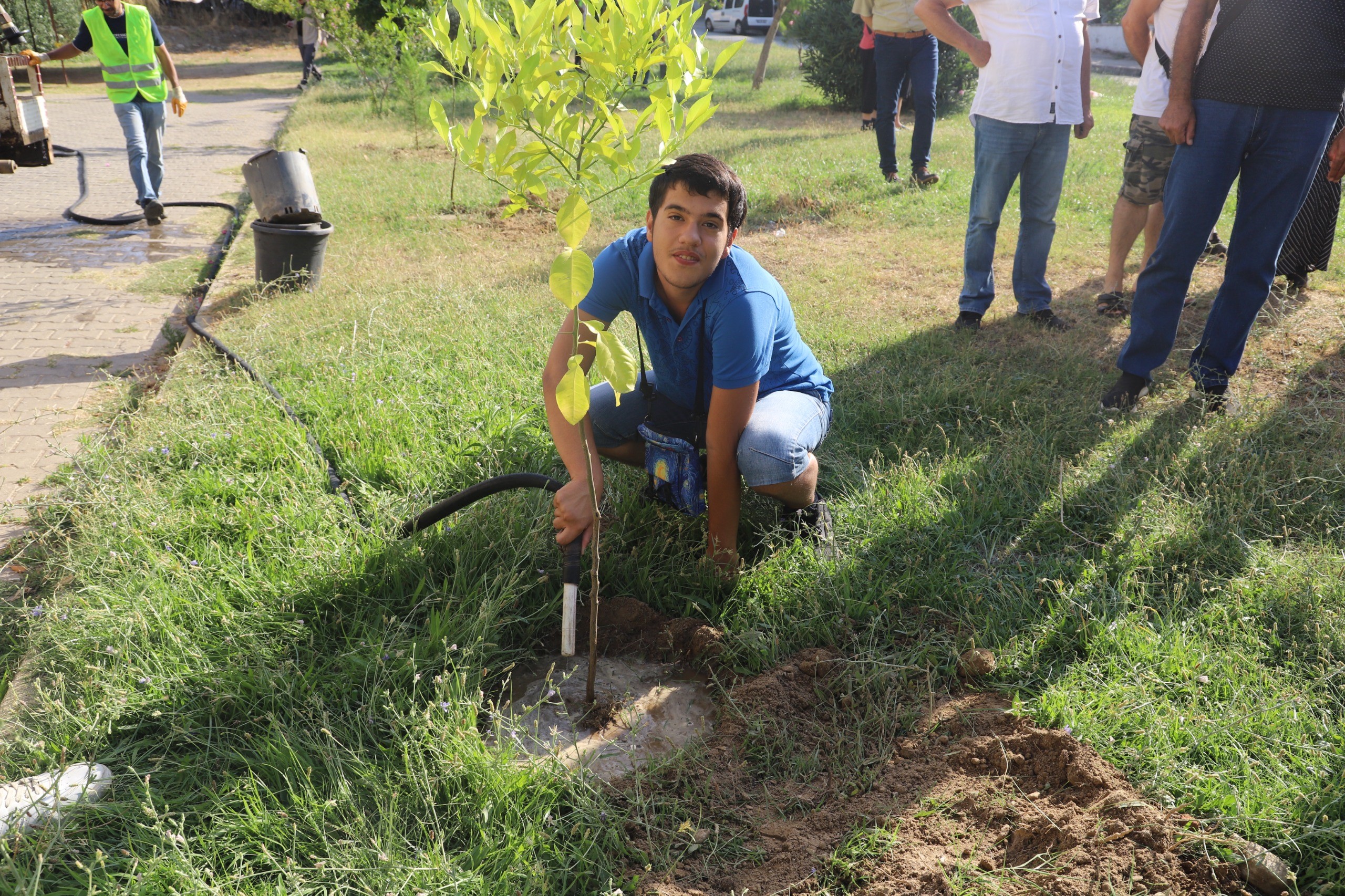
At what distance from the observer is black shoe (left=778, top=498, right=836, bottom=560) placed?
288cm

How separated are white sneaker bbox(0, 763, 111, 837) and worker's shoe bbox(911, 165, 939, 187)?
7600 mm

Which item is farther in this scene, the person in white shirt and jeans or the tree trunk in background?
the tree trunk in background

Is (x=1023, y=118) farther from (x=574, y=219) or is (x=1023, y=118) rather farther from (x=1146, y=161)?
(x=574, y=219)

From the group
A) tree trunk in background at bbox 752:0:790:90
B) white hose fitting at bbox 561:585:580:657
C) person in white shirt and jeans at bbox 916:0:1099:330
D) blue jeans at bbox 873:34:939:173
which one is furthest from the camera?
tree trunk in background at bbox 752:0:790:90

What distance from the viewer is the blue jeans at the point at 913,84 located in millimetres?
7922

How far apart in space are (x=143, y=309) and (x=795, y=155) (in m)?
6.56

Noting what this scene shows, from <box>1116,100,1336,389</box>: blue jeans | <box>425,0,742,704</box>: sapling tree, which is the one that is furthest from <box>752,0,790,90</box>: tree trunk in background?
<box>425,0,742,704</box>: sapling tree

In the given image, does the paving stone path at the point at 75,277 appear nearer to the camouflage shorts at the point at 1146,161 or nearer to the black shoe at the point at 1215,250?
the camouflage shorts at the point at 1146,161

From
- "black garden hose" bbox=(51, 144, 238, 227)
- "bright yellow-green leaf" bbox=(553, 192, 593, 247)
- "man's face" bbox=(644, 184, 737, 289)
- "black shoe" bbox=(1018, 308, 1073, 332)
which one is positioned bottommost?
"black garden hose" bbox=(51, 144, 238, 227)

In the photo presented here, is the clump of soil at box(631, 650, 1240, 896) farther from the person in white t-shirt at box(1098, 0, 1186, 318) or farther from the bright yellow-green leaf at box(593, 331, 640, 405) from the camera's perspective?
the person in white t-shirt at box(1098, 0, 1186, 318)

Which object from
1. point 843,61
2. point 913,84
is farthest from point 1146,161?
point 843,61

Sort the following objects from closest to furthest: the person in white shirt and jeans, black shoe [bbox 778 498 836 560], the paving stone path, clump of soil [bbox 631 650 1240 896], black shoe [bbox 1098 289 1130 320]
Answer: clump of soil [bbox 631 650 1240 896] → black shoe [bbox 778 498 836 560] → the paving stone path → the person in white shirt and jeans → black shoe [bbox 1098 289 1130 320]

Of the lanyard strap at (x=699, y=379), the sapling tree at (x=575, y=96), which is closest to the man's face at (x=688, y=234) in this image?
the lanyard strap at (x=699, y=379)

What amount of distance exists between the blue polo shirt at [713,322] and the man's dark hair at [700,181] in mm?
179
